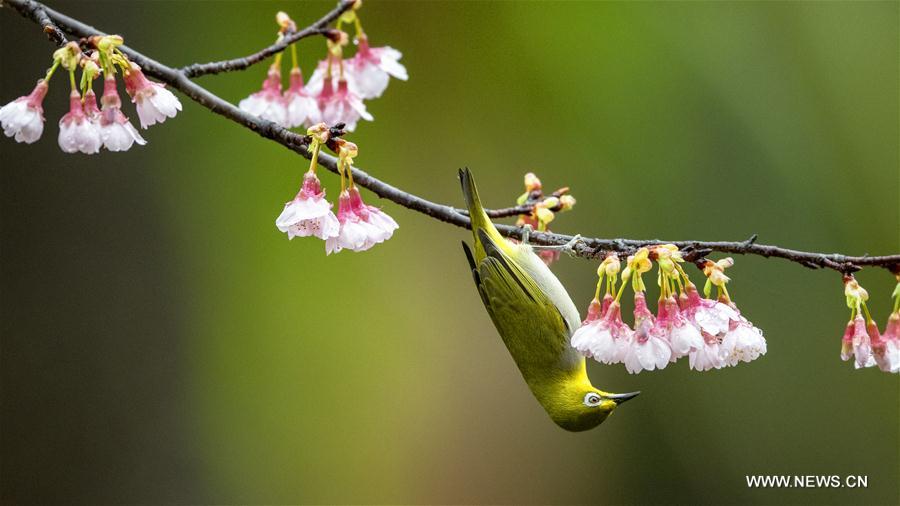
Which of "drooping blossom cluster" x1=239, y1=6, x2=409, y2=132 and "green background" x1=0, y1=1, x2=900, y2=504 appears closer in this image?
"drooping blossom cluster" x1=239, y1=6, x2=409, y2=132

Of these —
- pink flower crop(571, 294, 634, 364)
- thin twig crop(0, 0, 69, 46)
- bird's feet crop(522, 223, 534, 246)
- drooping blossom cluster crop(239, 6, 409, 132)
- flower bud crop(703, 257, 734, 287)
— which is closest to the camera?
thin twig crop(0, 0, 69, 46)

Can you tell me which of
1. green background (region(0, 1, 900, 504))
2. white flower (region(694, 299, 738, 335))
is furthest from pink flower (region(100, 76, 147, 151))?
green background (region(0, 1, 900, 504))

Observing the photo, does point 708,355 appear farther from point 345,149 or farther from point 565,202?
point 345,149

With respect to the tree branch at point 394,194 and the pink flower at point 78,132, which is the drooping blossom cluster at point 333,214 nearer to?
the tree branch at point 394,194

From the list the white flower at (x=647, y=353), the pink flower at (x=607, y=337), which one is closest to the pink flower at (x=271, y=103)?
the pink flower at (x=607, y=337)

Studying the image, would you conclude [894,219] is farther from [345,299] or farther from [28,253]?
[28,253]

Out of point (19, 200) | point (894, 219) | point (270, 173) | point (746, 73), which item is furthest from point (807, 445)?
point (19, 200)

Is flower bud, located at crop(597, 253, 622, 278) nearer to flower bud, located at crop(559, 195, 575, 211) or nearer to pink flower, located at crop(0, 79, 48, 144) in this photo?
flower bud, located at crop(559, 195, 575, 211)
